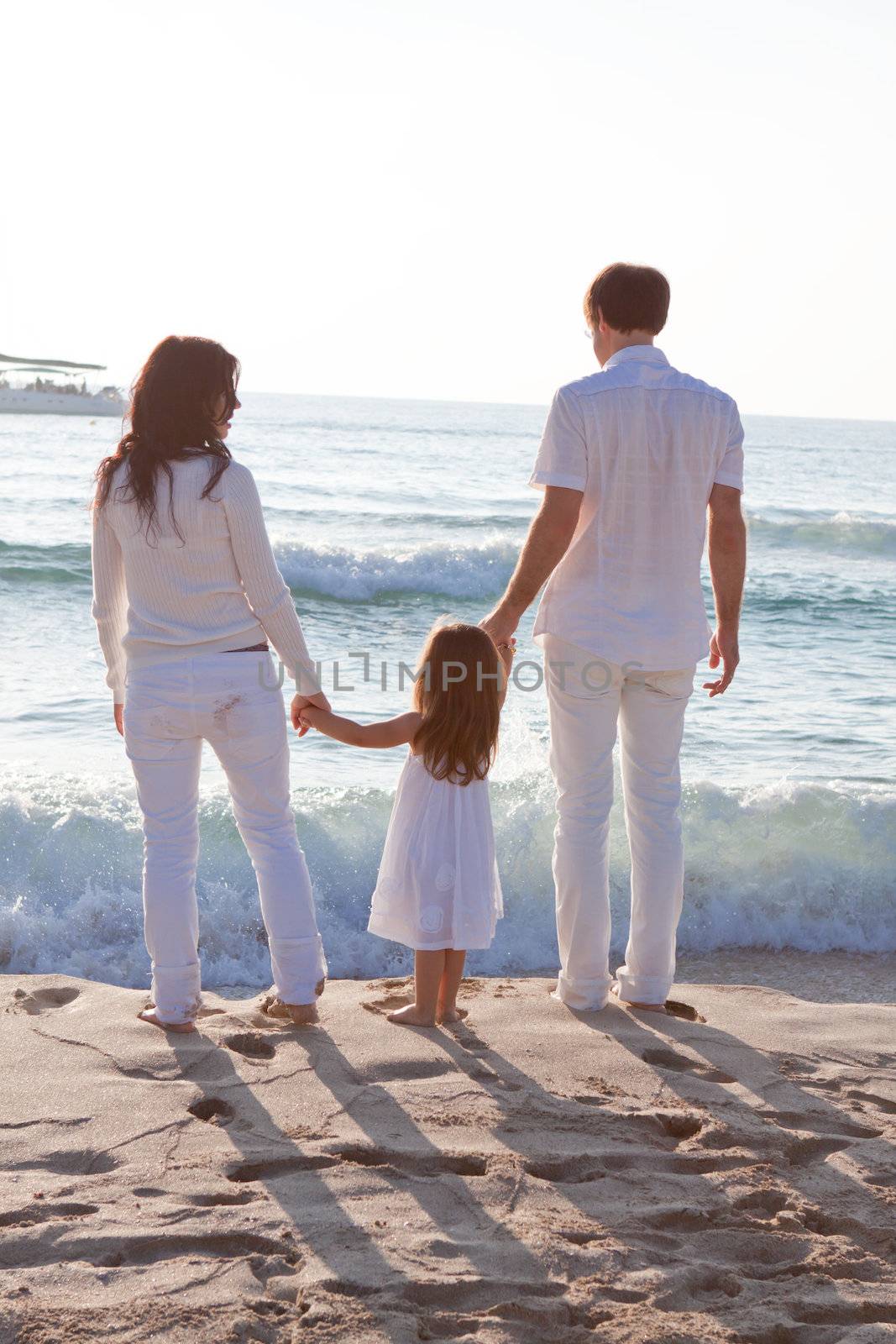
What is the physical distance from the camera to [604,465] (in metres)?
3.15

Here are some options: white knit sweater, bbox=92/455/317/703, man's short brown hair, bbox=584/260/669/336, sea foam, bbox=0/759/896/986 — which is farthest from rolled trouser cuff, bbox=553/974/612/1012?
man's short brown hair, bbox=584/260/669/336

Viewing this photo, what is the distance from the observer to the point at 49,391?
146ft

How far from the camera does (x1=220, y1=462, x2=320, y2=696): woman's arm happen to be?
2.88 metres

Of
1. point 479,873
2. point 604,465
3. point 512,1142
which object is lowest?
point 512,1142

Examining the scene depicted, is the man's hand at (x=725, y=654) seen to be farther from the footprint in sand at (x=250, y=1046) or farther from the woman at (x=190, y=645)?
the footprint in sand at (x=250, y=1046)

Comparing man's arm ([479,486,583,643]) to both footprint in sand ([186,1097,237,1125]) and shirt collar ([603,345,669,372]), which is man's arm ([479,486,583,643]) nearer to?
shirt collar ([603,345,669,372])

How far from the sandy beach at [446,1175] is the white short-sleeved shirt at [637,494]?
3.50ft

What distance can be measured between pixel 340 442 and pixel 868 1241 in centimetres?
3145

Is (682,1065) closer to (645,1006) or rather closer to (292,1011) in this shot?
(645,1006)

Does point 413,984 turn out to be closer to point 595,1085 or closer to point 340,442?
→ point 595,1085

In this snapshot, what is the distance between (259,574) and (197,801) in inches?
23.9

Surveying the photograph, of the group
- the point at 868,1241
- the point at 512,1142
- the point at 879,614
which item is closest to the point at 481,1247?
the point at 512,1142

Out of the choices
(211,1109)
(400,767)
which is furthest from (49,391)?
(211,1109)

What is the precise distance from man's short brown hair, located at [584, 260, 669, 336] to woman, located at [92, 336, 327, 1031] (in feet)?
3.28
